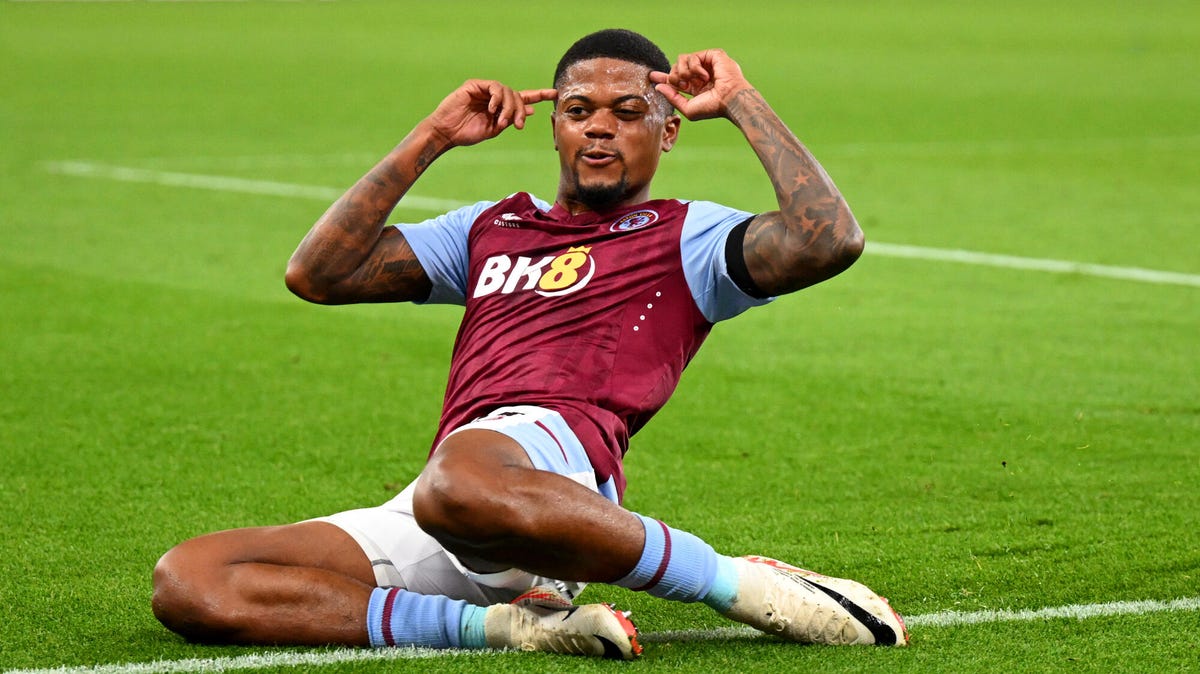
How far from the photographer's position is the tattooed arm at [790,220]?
14.7 feet

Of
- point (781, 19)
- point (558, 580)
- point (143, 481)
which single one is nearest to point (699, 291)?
point (558, 580)

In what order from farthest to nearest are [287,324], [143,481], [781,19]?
[781,19]
[287,324]
[143,481]

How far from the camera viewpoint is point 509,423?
172 inches

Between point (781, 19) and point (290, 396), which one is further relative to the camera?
point (781, 19)

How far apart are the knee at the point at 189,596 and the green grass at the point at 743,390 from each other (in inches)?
2.8

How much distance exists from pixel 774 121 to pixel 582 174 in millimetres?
548

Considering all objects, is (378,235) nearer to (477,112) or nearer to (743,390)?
(477,112)

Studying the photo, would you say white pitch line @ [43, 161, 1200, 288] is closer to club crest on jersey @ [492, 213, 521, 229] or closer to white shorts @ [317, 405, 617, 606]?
club crest on jersey @ [492, 213, 521, 229]

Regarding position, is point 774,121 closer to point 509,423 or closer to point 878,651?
point 509,423

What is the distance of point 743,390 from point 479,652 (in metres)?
3.70

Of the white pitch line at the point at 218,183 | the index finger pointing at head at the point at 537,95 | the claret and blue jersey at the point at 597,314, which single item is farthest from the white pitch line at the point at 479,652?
the white pitch line at the point at 218,183

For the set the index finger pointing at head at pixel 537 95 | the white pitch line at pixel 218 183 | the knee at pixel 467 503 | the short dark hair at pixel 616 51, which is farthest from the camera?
the white pitch line at pixel 218 183

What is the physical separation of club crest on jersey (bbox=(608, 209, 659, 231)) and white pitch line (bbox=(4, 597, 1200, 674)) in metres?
1.10

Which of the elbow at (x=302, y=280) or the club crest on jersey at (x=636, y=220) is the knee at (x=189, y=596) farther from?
the club crest on jersey at (x=636, y=220)
